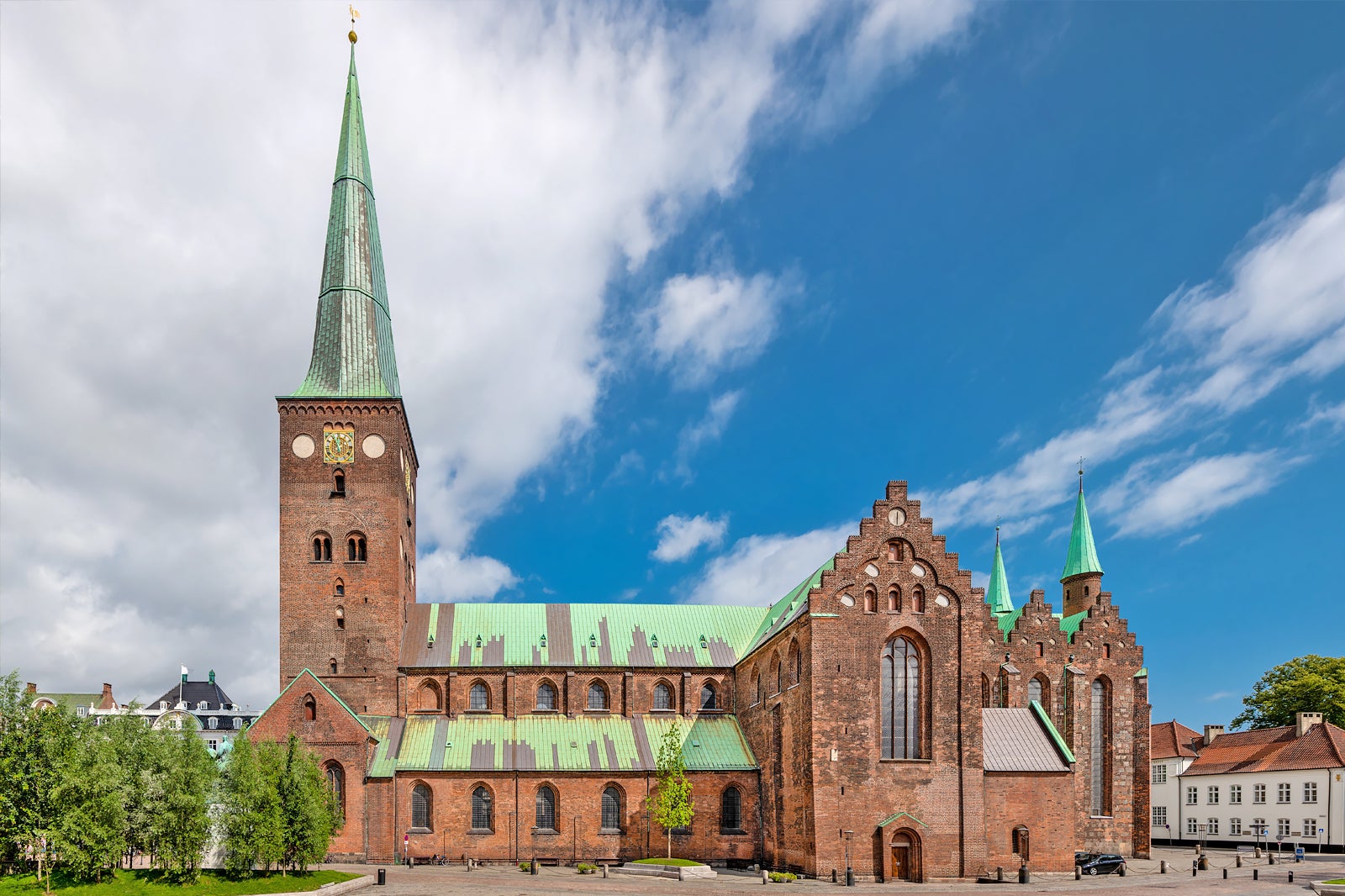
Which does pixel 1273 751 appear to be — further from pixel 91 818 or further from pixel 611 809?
pixel 91 818

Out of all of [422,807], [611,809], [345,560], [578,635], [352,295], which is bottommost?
[611,809]

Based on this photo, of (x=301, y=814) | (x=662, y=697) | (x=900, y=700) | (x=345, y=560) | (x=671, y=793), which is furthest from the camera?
(x=662, y=697)

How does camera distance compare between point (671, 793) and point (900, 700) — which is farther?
point (671, 793)

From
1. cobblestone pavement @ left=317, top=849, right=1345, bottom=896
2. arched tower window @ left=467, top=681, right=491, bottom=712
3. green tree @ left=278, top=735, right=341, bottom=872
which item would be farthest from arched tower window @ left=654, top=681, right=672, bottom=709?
green tree @ left=278, top=735, right=341, bottom=872

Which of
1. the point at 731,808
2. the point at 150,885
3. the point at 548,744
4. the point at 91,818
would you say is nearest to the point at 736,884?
the point at 731,808

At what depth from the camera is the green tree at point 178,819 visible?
127 ft

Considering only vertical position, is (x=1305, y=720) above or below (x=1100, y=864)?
above

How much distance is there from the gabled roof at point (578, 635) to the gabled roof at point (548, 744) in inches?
140

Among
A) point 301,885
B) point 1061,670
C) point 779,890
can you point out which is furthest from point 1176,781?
point 301,885

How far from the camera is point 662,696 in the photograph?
202ft

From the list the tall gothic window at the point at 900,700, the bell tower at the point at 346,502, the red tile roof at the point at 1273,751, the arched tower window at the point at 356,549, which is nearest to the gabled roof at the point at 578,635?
the bell tower at the point at 346,502

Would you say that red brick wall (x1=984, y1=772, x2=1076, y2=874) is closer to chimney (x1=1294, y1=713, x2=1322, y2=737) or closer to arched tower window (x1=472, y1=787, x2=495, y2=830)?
arched tower window (x1=472, y1=787, x2=495, y2=830)

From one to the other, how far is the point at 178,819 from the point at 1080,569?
6797 cm

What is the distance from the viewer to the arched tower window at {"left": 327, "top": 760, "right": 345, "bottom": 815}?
5216 centimetres
